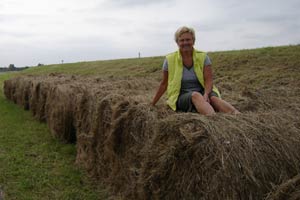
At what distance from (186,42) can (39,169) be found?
11.9ft

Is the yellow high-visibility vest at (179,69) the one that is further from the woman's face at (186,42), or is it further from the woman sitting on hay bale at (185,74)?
the woman's face at (186,42)

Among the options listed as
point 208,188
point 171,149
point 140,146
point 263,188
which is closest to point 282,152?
point 263,188

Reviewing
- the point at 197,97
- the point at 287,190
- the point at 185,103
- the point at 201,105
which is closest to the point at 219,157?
the point at 287,190

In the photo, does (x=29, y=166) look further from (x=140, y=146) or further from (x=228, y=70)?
(x=228, y=70)

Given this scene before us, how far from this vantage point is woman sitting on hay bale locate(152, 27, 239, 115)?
508 centimetres

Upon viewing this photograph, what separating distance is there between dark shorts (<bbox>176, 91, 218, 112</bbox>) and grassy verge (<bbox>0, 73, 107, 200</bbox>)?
5.87ft

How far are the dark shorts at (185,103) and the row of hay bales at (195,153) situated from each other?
24 centimetres

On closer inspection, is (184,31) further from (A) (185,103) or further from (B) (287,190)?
(B) (287,190)

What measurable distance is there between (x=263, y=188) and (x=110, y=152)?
10.2 feet

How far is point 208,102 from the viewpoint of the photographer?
4797mm

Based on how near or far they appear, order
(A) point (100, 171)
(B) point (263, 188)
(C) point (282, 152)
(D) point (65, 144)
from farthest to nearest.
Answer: (D) point (65, 144)
(A) point (100, 171)
(C) point (282, 152)
(B) point (263, 188)

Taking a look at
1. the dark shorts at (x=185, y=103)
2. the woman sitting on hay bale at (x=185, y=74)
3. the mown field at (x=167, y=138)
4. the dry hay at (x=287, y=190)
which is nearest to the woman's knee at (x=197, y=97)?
the dark shorts at (x=185, y=103)

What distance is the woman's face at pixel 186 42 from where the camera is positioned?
5.10 meters

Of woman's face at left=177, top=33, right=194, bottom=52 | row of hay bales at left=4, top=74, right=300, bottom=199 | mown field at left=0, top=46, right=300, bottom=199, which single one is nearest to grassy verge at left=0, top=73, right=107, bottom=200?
mown field at left=0, top=46, right=300, bottom=199
